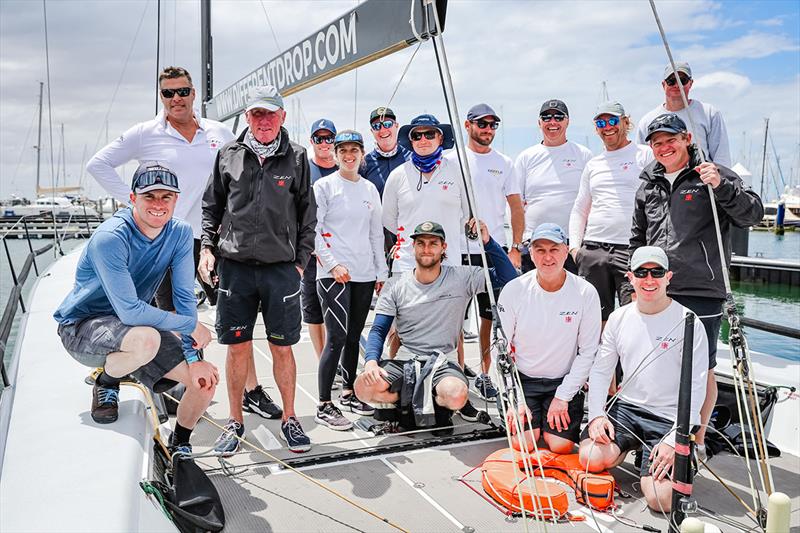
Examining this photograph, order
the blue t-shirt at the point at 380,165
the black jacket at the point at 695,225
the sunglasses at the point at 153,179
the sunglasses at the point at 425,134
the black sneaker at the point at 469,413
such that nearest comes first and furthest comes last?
the sunglasses at the point at 153,179
the black jacket at the point at 695,225
the sunglasses at the point at 425,134
the black sneaker at the point at 469,413
the blue t-shirt at the point at 380,165

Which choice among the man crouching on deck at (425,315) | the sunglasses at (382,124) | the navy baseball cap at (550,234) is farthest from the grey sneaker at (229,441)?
the sunglasses at (382,124)

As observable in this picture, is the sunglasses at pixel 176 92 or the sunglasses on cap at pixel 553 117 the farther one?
the sunglasses on cap at pixel 553 117

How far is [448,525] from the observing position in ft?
8.87

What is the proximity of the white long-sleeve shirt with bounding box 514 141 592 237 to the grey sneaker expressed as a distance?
2339 mm

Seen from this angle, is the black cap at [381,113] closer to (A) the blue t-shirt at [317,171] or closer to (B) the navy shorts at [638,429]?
(A) the blue t-shirt at [317,171]

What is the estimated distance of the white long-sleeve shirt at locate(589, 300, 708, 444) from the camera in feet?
10.0

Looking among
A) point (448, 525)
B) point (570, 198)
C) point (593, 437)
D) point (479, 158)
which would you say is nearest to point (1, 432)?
point (448, 525)

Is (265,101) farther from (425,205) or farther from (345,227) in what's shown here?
(425,205)

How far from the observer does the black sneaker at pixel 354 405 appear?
→ 409cm

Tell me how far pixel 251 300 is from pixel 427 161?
54.9 inches

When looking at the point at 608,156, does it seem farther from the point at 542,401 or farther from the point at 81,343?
the point at 81,343

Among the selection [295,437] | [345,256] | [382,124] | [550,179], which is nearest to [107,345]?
[295,437]

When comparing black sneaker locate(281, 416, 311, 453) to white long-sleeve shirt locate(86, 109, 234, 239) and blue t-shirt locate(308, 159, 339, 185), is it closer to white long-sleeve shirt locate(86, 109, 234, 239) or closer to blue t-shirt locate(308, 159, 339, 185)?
white long-sleeve shirt locate(86, 109, 234, 239)

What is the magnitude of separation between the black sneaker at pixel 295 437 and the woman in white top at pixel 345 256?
430mm
